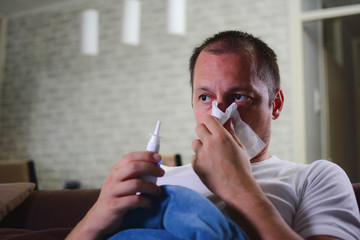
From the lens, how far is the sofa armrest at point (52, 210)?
1.37m

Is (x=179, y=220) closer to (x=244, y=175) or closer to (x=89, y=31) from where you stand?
(x=244, y=175)

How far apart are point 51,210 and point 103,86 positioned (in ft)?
11.7

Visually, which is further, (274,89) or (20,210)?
(20,210)

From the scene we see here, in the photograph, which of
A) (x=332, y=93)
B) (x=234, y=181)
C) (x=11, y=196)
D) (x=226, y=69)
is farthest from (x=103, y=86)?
(x=234, y=181)

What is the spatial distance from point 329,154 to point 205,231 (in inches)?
143

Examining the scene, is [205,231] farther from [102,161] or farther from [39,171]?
[39,171]

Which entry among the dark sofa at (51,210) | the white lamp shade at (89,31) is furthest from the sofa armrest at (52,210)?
the white lamp shade at (89,31)

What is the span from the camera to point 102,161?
4.74m

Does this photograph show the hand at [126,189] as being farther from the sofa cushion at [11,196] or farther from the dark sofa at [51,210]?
the sofa cushion at [11,196]

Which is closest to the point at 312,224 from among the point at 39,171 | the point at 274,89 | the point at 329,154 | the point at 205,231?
the point at 205,231

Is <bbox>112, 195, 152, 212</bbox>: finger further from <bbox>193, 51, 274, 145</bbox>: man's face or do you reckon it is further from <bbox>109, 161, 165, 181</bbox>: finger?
<bbox>193, 51, 274, 145</bbox>: man's face

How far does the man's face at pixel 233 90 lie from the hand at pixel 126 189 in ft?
1.36

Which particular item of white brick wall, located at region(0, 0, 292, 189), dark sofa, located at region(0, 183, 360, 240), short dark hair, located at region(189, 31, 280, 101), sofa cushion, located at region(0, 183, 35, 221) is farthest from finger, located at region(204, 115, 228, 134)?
white brick wall, located at region(0, 0, 292, 189)

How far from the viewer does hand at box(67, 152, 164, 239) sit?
0.69 meters
